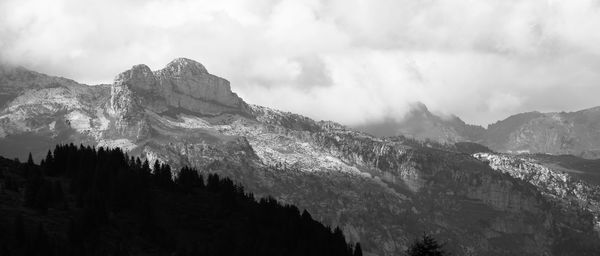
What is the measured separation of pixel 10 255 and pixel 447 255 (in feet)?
287

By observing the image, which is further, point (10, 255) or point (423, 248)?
point (10, 255)

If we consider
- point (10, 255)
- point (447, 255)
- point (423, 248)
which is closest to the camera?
point (423, 248)

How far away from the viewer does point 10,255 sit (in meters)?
197

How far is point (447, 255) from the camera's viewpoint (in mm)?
164250

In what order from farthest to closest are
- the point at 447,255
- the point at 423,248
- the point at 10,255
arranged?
the point at 10,255 < the point at 447,255 < the point at 423,248

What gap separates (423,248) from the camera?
487 feet

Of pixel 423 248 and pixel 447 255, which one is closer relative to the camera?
pixel 423 248

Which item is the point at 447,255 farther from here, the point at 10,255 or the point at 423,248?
the point at 10,255

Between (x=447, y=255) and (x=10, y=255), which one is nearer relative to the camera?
(x=447, y=255)

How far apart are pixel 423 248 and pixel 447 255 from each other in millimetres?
17075

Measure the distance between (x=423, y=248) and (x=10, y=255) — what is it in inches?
3539

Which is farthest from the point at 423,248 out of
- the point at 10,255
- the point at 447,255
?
the point at 10,255
